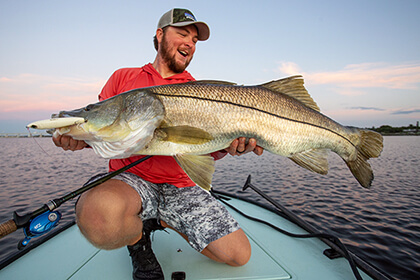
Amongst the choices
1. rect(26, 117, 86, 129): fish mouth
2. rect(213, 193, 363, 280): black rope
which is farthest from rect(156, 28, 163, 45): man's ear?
rect(213, 193, 363, 280): black rope

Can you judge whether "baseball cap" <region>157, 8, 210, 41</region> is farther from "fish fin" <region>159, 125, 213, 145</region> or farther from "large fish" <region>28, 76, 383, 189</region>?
"fish fin" <region>159, 125, 213, 145</region>

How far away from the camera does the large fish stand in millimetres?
2273

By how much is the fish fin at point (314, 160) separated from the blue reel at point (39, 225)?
243 cm

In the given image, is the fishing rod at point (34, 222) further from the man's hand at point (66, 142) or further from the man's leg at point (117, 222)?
the man's hand at point (66, 142)

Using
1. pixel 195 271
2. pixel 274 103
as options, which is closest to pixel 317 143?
pixel 274 103

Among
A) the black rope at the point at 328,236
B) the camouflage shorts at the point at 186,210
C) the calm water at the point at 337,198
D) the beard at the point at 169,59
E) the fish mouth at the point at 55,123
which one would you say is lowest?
the calm water at the point at 337,198

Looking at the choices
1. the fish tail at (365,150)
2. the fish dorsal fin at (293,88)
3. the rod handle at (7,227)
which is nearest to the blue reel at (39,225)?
the rod handle at (7,227)

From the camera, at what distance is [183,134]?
2342mm

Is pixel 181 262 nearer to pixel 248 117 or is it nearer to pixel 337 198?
pixel 248 117

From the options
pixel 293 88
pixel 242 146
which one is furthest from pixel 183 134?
pixel 293 88

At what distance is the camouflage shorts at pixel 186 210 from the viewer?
8.50ft

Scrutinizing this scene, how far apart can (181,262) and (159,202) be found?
0.69 m

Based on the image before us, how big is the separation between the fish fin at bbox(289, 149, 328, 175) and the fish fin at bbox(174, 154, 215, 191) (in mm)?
1011

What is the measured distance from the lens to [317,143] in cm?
278
